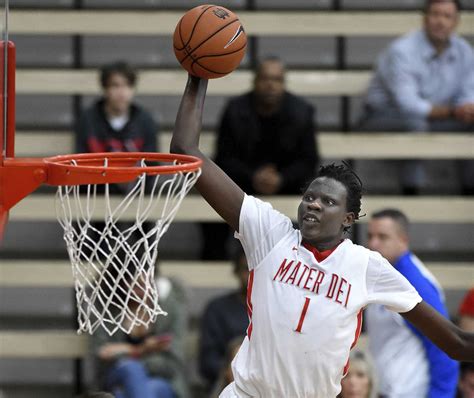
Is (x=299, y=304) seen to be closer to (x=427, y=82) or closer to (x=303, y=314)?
(x=303, y=314)

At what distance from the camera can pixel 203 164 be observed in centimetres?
391

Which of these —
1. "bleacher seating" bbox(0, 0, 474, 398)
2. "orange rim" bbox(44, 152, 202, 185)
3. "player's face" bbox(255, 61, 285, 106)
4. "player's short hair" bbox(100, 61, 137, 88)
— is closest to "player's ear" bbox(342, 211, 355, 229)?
"orange rim" bbox(44, 152, 202, 185)

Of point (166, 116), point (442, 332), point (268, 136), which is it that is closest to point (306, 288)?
point (442, 332)

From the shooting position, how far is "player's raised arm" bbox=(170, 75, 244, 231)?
390 cm

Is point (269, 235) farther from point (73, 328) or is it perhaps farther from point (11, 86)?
point (73, 328)

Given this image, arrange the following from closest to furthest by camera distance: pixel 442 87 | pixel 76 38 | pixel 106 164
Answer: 1. pixel 106 164
2. pixel 442 87
3. pixel 76 38

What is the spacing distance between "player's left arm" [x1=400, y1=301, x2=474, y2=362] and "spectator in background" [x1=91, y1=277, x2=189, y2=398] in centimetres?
230

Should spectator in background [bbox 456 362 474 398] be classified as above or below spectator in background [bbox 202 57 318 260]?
below

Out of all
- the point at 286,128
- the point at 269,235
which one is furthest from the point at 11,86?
the point at 286,128

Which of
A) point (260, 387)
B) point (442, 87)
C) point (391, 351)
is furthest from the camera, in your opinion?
point (442, 87)

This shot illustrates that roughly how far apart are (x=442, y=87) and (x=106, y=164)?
12.6 feet

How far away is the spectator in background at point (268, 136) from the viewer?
696cm

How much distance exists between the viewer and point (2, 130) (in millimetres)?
4133

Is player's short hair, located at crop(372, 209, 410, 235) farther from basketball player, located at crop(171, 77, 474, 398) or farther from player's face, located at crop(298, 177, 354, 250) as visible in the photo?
player's face, located at crop(298, 177, 354, 250)
